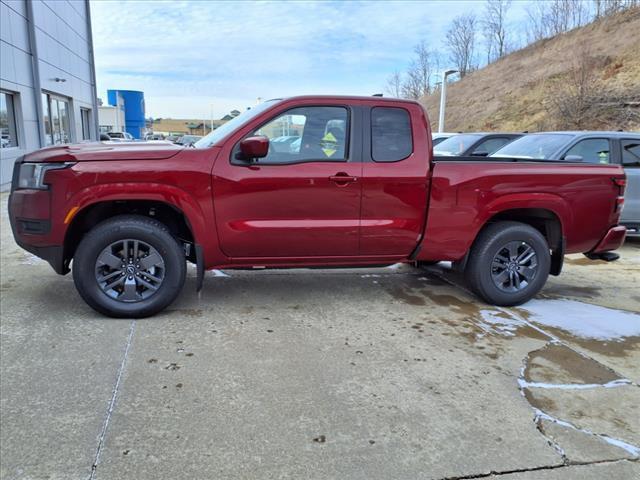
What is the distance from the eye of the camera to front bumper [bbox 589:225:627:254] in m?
5.32

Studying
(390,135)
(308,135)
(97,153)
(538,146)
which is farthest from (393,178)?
(538,146)

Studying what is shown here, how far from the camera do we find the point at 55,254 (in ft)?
14.2

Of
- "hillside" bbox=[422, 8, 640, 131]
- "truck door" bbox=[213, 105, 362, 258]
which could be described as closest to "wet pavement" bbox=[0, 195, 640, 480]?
"truck door" bbox=[213, 105, 362, 258]

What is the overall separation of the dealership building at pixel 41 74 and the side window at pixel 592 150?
1357 cm

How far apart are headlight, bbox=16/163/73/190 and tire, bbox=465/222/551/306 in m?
3.82

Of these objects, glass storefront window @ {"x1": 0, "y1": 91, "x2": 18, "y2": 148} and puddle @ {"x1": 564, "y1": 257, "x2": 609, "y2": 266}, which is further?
glass storefront window @ {"x1": 0, "y1": 91, "x2": 18, "y2": 148}

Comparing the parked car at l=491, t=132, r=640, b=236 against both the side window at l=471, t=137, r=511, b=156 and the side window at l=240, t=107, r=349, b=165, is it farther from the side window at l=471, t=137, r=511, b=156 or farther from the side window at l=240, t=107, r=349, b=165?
the side window at l=240, t=107, r=349, b=165

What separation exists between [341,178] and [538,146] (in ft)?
16.0

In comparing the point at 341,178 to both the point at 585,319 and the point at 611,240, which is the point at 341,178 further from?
the point at 611,240

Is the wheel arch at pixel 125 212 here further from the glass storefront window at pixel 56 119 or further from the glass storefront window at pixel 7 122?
the glass storefront window at pixel 56 119

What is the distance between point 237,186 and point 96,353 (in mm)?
1728

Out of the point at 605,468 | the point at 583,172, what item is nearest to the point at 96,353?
the point at 605,468

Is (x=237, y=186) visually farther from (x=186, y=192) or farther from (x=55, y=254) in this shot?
(x=55, y=254)

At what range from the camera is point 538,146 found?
8.09m
